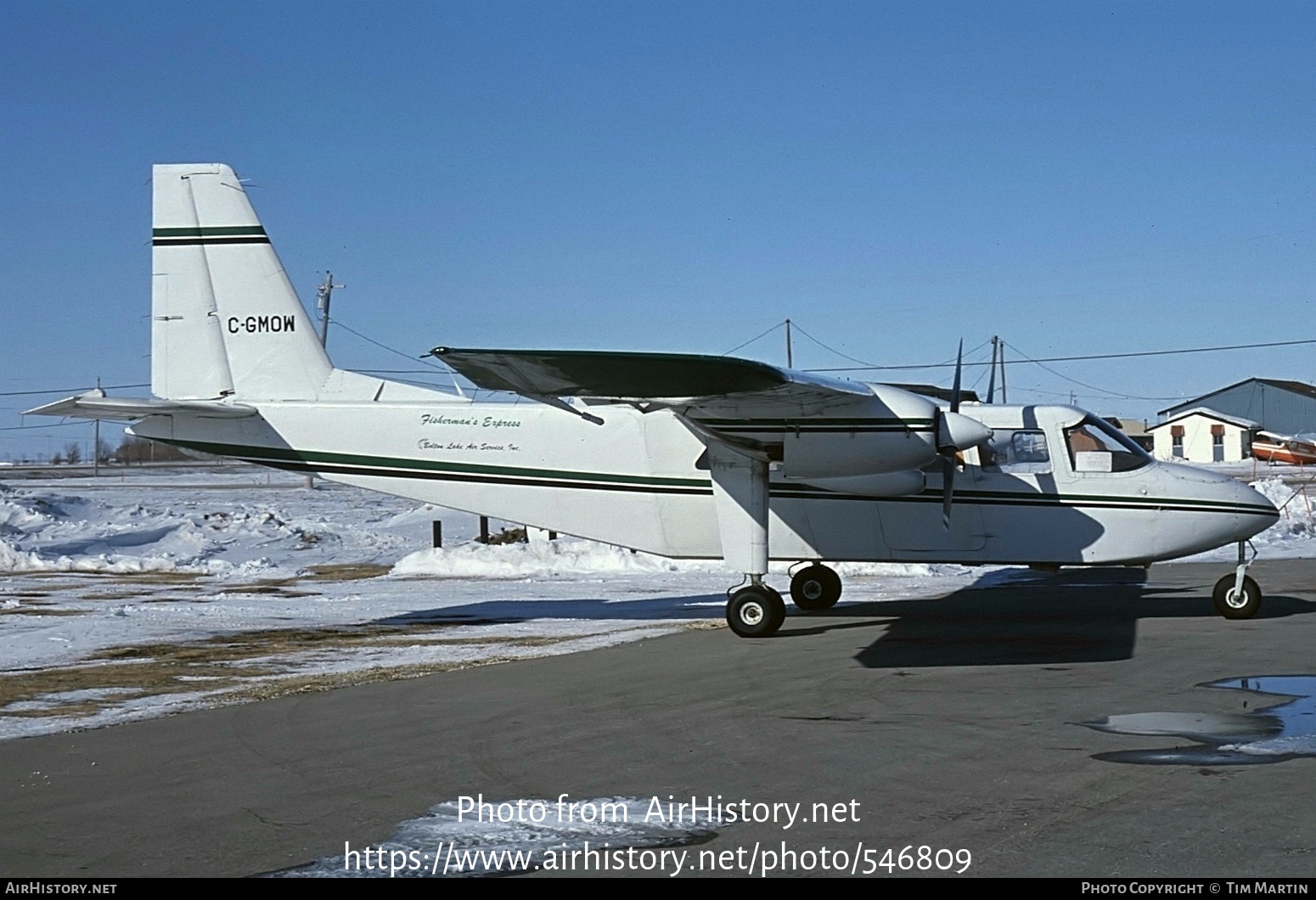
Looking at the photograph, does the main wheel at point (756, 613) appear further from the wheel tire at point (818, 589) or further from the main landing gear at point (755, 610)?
the wheel tire at point (818, 589)

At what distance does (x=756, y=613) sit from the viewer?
13.8 m

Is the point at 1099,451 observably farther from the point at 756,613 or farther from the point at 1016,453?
the point at 756,613

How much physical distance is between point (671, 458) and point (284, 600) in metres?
6.97

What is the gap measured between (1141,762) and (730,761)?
233cm

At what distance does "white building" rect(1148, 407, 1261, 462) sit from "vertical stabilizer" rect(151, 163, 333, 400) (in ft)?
256

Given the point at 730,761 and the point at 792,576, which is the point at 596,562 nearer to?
the point at 792,576

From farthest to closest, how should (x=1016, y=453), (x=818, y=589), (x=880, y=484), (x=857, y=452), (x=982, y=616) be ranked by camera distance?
(x=818, y=589) → (x=982, y=616) → (x=1016, y=453) → (x=880, y=484) → (x=857, y=452)

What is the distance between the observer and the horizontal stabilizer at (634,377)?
10336 mm

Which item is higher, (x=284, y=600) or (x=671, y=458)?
(x=671, y=458)

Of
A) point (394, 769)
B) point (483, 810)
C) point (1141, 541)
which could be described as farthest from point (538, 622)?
point (483, 810)

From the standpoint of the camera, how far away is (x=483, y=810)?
629 centimetres

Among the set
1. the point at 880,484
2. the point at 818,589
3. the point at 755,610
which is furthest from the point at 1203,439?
the point at 755,610

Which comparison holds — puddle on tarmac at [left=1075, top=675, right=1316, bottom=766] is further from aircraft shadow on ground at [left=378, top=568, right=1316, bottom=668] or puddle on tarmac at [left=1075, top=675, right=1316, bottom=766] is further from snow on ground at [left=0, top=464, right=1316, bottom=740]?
snow on ground at [left=0, top=464, right=1316, bottom=740]

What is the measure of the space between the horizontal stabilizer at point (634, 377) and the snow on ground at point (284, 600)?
294 centimetres
